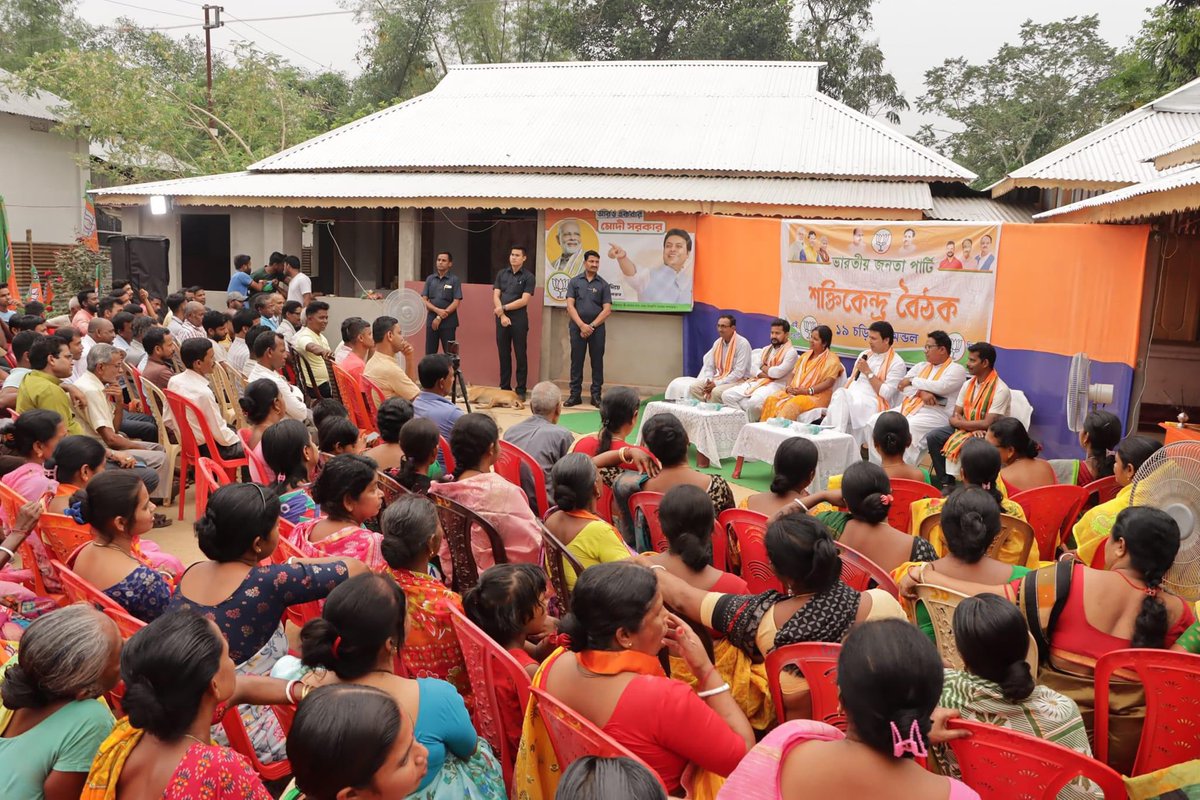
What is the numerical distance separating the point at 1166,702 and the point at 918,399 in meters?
5.68

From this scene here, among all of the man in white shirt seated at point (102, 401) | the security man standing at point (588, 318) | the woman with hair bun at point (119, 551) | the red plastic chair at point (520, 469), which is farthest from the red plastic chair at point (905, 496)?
the security man standing at point (588, 318)

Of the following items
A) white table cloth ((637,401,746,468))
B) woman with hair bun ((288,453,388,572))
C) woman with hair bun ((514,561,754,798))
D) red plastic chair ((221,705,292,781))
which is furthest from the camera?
white table cloth ((637,401,746,468))

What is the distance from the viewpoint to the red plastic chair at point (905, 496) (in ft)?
16.5

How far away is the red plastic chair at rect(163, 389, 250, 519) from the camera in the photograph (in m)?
6.32

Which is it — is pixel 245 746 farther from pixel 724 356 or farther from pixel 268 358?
pixel 724 356

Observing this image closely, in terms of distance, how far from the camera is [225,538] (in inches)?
125

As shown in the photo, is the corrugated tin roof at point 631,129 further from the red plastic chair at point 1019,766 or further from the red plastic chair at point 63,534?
the red plastic chair at point 1019,766

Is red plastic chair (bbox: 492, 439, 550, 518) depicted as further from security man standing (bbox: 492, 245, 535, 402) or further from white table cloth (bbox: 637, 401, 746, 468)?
security man standing (bbox: 492, 245, 535, 402)

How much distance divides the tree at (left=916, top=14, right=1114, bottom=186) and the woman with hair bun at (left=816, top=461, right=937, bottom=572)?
3068 cm

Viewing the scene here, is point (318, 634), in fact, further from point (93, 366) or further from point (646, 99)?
point (646, 99)

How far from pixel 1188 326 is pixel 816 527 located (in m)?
8.83

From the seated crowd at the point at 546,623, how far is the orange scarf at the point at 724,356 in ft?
15.0

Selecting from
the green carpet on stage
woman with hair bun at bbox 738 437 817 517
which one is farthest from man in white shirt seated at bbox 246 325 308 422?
woman with hair bun at bbox 738 437 817 517

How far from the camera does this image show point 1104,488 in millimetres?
5109
